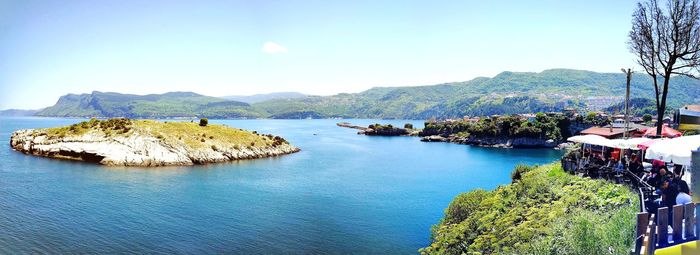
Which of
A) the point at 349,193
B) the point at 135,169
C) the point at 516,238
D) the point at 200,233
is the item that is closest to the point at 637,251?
the point at 516,238

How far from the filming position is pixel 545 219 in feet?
59.3

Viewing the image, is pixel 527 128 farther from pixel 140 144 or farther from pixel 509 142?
pixel 140 144

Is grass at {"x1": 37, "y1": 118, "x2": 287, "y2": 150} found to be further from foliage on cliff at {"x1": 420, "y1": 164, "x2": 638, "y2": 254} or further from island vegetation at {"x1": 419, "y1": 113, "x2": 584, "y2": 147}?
island vegetation at {"x1": 419, "y1": 113, "x2": 584, "y2": 147}

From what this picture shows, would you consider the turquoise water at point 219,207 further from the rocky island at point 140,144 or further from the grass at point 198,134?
the grass at point 198,134

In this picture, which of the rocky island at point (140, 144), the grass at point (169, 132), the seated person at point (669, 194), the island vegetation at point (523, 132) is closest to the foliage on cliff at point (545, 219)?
the seated person at point (669, 194)

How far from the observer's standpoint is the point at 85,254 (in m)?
23.6

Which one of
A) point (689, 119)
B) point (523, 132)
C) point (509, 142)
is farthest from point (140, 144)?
point (523, 132)

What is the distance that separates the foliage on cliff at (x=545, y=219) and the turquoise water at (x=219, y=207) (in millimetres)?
4031

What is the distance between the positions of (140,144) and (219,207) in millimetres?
34444

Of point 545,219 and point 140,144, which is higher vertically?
point 545,219

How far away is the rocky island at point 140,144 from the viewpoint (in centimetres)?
6207

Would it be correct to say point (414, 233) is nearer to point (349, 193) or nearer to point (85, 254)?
point (349, 193)

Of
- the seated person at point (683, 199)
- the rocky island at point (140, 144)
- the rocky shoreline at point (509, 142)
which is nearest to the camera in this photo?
the seated person at point (683, 199)

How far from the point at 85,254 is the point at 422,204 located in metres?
27.8
